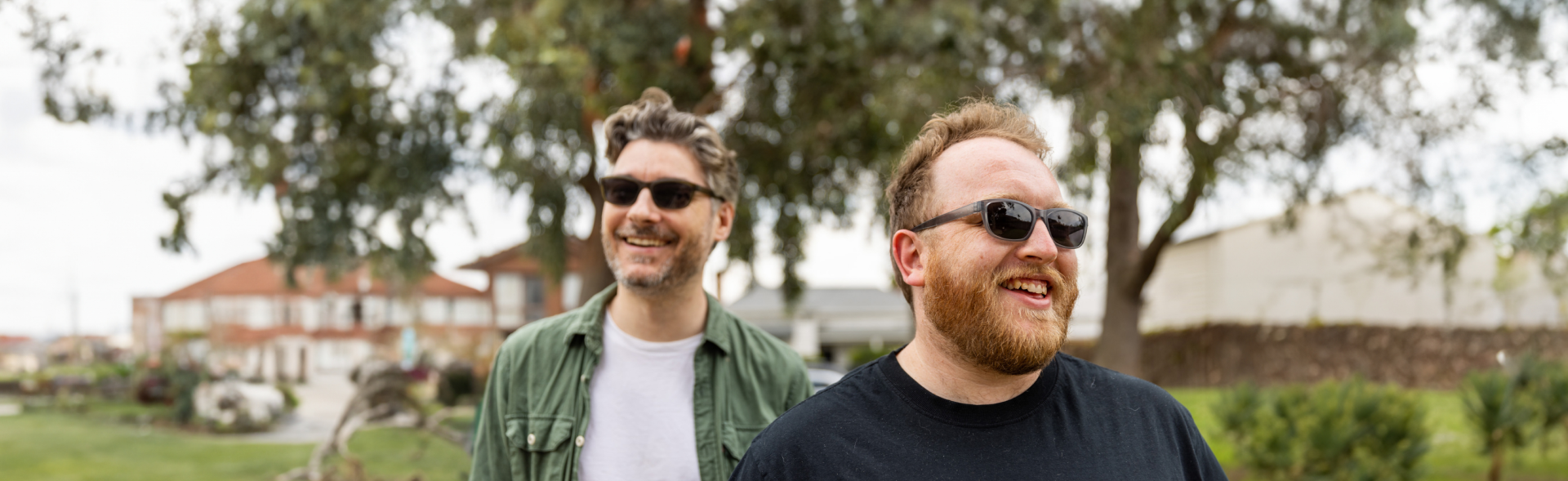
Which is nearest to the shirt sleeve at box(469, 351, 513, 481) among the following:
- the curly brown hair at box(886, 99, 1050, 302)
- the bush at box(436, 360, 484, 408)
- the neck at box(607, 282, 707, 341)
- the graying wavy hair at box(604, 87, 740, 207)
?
the neck at box(607, 282, 707, 341)

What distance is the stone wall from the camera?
22656mm

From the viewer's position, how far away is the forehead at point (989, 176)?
1.76m

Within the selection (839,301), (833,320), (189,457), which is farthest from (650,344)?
(839,301)

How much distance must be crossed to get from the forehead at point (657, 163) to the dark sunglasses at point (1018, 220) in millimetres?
1238

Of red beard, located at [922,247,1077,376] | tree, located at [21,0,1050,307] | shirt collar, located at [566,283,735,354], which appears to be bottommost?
shirt collar, located at [566,283,735,354]

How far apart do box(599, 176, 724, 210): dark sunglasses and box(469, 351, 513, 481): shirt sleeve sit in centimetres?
55

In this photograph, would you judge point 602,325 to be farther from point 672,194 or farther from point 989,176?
point 989,176

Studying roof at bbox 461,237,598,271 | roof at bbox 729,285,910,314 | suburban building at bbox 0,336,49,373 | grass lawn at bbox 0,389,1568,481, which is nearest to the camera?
grass lawn at bbox 0,389,1568,481

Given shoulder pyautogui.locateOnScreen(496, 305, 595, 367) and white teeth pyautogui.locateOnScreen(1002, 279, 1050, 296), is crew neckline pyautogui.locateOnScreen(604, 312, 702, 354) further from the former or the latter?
white teeth pyautogui.locateOnScreen(1002, 279, 1050, 296)

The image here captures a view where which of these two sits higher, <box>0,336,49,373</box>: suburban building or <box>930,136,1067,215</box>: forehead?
<box>930,136,1067,215</box>: forehead

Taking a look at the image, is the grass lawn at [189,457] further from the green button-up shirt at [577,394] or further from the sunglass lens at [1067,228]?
the sunglass lens at [1067,228]

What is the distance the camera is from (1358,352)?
74.5 feet

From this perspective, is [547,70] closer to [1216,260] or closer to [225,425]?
[225,425]


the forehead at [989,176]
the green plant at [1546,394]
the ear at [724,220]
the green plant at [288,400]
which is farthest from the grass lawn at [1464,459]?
the green plant at [288,400]
